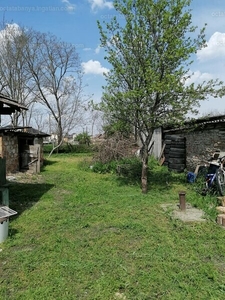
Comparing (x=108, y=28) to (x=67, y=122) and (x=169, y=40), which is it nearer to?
(x=169, y=40)

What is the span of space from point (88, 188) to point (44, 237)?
3.68m

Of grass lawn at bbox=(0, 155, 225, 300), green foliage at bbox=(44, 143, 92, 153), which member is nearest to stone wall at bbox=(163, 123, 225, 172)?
grass lawn at bbox=(0, 155, 225, 300)

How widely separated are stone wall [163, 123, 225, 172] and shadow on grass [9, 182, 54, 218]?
18.2ft

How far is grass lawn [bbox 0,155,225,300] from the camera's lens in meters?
2.38

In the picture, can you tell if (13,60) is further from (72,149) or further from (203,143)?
(203,143)

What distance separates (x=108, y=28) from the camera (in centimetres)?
623

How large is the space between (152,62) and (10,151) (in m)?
7.80

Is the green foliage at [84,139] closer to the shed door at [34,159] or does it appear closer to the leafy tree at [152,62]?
the shed door at [34,159]

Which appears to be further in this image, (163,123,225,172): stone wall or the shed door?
the shed door

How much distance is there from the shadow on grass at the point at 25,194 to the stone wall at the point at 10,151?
7.40 ft

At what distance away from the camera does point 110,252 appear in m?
3.17

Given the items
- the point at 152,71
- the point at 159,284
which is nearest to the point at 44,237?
the point at 159,284

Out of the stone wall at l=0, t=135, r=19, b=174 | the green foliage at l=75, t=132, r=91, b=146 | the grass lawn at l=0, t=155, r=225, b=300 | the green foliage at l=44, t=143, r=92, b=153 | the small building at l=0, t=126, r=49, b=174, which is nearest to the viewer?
the grass lawn at l=0, t=155, r=225, b=300

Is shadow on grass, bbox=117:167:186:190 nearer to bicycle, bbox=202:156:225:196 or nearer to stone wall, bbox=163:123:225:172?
stone wall, bbox=163:123:225:172
